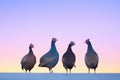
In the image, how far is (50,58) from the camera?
32.6 feet

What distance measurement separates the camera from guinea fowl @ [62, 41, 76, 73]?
32.7 ft

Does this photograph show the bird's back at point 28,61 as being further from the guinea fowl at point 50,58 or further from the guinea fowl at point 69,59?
the guinea fowl at point 69,59

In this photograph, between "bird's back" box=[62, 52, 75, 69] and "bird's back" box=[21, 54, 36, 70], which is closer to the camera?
"bird's back" box=[62, 52, 75, 69]

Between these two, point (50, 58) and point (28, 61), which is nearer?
point (50, 58)

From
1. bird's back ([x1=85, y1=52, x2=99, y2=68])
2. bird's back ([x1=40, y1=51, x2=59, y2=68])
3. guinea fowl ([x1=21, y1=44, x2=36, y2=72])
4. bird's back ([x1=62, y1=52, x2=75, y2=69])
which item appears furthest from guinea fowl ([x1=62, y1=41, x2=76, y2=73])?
guinea fowl ([x1=21, y1=44, x2=36, y2=72])

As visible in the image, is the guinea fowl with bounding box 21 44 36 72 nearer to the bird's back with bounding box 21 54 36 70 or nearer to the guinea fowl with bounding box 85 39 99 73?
the bird's back with bounding box 21 54 36 70

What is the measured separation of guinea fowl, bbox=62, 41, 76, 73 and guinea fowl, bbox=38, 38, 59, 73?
236 mm

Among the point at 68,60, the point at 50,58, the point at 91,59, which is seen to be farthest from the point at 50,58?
the point at 91,59

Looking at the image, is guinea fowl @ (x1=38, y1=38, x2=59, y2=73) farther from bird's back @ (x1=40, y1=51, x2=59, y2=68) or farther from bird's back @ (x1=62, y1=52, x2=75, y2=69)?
bird's back @ (x1=62, y1=52, x2=75, y2=69)

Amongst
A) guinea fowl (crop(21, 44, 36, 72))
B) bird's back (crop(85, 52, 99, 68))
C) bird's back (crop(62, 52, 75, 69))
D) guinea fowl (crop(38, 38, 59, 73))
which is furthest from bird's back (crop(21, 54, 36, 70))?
bird's back (crop(85, 52, 99, 68))

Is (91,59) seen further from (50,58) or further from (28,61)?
(28,61)

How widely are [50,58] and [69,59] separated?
55cm

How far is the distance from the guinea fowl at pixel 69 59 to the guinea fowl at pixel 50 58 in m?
0.24

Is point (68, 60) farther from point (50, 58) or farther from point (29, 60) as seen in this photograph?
point (29, 60)
